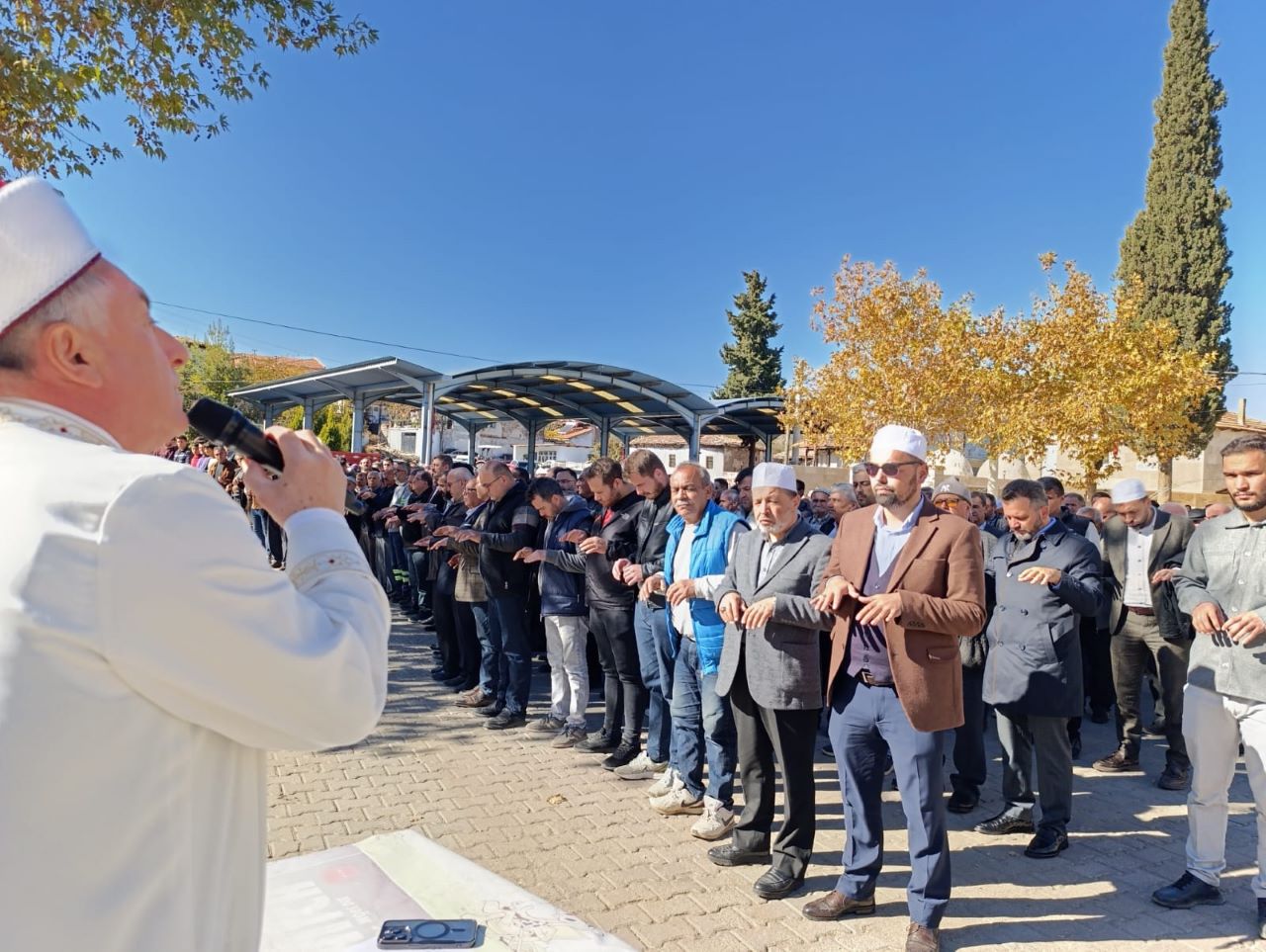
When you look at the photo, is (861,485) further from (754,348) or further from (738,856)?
(754,348)

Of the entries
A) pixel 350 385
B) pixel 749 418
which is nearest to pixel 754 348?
pixel 749 418

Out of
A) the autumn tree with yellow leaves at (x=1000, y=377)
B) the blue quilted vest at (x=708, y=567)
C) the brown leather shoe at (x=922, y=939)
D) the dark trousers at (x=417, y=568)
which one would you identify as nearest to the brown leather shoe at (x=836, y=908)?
the brown leather shoe at (x=922, y=939)

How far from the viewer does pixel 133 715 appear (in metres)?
1.03

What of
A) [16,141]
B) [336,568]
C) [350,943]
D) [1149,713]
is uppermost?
[16,141]

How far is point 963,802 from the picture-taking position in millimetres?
5383

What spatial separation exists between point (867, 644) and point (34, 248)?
3.56 metres

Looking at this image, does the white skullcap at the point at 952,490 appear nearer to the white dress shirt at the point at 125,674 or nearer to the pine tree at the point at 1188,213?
the white dress shirt at the point at 125,674

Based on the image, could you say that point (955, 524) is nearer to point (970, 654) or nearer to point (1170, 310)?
point (970, 654)

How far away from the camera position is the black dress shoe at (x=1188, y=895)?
3996 millimetres

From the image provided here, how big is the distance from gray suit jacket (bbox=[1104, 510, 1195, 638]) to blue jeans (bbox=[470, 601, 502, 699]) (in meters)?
5.37

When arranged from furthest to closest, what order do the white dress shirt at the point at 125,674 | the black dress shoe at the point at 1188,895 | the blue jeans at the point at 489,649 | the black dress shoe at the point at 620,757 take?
the blue jeans at the point at 489,649
the black dress shoe at the point at 620,757
the black dress shoe at the point at 1188,895
the white dress shirt at the point at 125,674

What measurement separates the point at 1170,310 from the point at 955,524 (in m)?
34.1

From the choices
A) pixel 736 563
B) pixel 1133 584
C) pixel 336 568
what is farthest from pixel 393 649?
pixel 336 568

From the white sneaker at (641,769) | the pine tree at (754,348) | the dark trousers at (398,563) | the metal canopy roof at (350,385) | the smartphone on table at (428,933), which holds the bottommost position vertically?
the white sneaker at (641,769)
